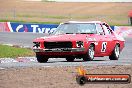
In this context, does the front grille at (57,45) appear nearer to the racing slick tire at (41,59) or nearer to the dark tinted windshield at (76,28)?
the racing slick tire at (41,59)

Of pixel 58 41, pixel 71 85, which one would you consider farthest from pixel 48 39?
pixel 71 85

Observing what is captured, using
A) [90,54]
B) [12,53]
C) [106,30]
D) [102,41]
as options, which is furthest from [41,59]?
[12,53]

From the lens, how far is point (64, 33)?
20688mm

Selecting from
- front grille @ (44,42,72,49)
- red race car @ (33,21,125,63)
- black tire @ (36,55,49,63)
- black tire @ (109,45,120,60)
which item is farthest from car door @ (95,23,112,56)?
black tire @ (36,55,49,63)

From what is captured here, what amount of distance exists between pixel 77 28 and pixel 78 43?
118cm

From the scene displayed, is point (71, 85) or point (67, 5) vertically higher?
point (71, 85)

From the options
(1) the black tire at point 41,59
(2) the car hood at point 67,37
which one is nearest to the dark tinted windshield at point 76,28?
(2) the car hood at point 67,37

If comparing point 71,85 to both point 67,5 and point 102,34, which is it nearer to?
point 102,34

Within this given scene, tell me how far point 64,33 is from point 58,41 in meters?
1.00

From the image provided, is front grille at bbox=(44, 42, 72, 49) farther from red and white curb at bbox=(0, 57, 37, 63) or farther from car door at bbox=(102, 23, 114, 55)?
red and white curb at bbox=(0, 57, 37, 63)

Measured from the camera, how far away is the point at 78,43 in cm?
1981

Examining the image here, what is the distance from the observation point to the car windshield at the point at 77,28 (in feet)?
68.3

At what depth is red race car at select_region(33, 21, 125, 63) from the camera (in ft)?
64.9

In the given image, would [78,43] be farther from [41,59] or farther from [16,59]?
[16,59]
